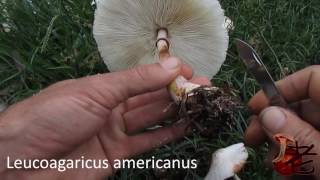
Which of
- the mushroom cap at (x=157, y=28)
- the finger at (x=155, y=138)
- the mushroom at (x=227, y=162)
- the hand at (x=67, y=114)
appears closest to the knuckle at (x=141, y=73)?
the hand at (x=67, y=114)

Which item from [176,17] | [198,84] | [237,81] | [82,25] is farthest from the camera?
[82,25]

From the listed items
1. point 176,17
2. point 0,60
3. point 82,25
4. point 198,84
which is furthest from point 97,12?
point 0,60

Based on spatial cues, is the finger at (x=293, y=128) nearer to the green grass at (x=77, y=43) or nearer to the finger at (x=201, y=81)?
the finger at (x=201, y=81)

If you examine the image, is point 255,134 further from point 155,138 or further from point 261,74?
point 155,138

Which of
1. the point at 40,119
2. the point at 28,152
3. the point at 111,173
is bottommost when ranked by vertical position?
the point at 111,173

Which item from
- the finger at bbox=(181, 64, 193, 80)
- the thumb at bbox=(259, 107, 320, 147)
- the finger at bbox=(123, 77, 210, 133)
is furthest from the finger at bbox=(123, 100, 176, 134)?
the thumb at bbox=(259, 107, 320, 147)

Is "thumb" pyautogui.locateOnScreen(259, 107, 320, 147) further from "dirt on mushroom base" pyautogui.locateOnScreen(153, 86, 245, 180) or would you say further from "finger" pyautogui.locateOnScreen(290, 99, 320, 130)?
"finger" pyautogui.locateOnScreen(290, 99, 320, 130)

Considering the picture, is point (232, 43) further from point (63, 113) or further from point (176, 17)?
point (63, 113)

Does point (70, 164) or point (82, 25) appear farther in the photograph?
point (82, 25)
